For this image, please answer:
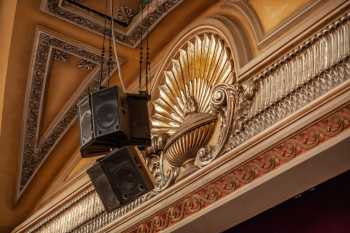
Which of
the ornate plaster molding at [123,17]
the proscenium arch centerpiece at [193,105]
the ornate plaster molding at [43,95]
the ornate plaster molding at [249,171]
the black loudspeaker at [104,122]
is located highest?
the ornate plaster molding at [123,17]

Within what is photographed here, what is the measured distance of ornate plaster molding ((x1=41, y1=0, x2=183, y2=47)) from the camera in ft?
16.5

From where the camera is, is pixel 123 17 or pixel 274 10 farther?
pixel 123 17

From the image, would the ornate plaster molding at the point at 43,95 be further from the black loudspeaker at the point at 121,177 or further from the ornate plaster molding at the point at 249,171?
the black loudspeaker at the point at 121,177

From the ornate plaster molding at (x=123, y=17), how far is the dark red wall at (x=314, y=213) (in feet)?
5.00

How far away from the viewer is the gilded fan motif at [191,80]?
14.6ft

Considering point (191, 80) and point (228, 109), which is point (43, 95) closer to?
point (191, 80)

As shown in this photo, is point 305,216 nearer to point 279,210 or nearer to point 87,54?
point 279,210

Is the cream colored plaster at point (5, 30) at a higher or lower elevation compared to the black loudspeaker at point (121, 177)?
higher

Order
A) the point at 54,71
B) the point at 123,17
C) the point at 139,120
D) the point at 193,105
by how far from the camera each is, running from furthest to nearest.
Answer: the point at 54,71 < the point at 123,17 < the point at 193,105 < the point at 139,120

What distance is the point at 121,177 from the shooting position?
3.95 meters

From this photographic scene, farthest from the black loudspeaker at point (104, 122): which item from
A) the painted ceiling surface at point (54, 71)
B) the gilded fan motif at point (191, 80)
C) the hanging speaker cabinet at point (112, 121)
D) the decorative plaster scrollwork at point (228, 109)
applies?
the painted ceiling surface at point (54, 71)

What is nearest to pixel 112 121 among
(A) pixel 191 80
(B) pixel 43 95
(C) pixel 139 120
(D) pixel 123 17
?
(C) pixel 139 120

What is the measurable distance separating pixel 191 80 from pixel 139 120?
3.03ft

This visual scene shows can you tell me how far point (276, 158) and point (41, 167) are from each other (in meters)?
2.56
